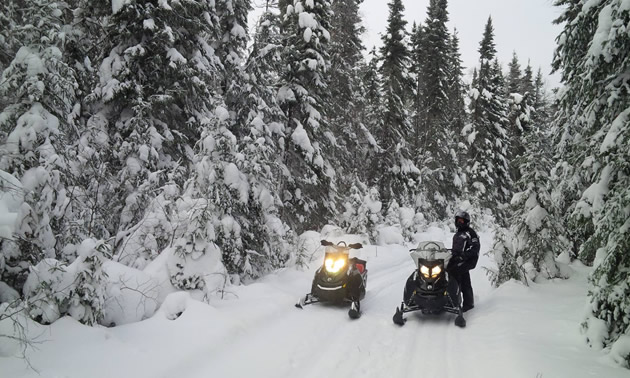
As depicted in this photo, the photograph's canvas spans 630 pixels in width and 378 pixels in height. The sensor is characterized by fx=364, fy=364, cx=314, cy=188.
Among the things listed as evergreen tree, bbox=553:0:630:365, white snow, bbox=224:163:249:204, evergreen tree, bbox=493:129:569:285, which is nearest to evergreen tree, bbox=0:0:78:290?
white snow, bbox=224:163:249:204

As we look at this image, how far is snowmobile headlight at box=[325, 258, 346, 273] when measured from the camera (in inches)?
335

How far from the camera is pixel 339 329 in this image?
23.0 ft

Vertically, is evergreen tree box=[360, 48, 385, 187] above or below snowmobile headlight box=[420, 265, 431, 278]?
above

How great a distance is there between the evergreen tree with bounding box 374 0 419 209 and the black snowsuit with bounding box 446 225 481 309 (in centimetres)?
1648

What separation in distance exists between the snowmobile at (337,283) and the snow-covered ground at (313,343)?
277 millimetres

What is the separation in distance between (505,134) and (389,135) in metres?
18.4

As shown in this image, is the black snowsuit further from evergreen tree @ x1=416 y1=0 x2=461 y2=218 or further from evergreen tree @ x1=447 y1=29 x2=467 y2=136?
evergreen tree @ x1=447 y1=29 x2=467 y2=136

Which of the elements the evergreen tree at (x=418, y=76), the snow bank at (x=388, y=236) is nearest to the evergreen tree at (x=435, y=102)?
the evergreen tree at (x=418, y=76)

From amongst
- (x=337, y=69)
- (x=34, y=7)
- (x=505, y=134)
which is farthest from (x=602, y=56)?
(x=505, y=134)

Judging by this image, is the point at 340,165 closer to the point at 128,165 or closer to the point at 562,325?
the point at 128,165

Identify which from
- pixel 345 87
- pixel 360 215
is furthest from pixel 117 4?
pixel 345 87

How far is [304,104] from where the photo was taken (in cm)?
1555

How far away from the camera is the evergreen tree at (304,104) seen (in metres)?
15.2

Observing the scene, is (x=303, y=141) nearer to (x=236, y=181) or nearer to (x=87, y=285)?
(x=236, y=181)
